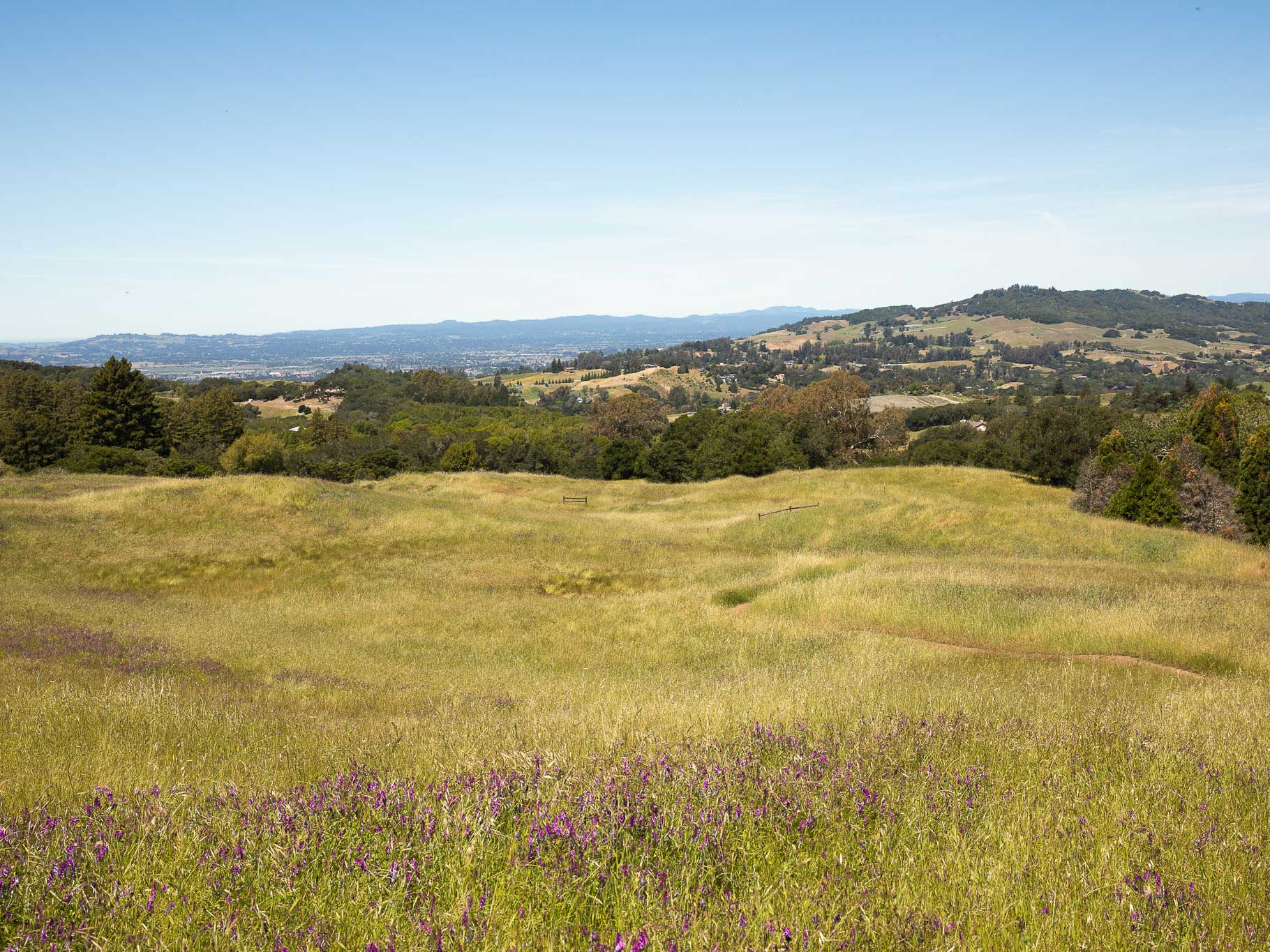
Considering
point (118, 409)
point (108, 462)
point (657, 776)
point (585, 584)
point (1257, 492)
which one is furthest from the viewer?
point (118, 409)

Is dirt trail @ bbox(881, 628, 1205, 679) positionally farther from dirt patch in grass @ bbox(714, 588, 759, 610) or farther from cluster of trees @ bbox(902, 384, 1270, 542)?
cluster of trees @ bbox(902, 384, 1270, 542)

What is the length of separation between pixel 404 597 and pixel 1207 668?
69.9 feet

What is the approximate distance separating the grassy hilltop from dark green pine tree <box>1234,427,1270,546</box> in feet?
97.4

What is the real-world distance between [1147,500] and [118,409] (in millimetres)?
98631

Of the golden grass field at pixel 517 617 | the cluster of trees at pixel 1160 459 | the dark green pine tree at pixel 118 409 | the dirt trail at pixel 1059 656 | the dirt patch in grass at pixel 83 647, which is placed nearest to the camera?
the golden grass field at pixel 517 617

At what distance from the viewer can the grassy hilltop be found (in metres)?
3.08

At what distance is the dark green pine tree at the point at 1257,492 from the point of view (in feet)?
135

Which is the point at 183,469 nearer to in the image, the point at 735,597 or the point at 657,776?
the point at 735,597

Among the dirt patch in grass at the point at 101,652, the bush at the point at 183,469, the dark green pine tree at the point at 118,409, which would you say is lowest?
the bush at the point at 183,469

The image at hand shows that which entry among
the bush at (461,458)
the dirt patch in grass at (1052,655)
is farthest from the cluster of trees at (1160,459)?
the bush at (461,458)

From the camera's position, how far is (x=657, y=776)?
4645 millimetres

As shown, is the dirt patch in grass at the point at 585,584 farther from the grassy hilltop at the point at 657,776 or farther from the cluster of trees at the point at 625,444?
the cluster of trees at the point at 625,444

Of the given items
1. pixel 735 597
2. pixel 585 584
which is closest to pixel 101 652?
pixel 585 584

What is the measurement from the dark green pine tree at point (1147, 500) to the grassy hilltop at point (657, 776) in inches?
973
